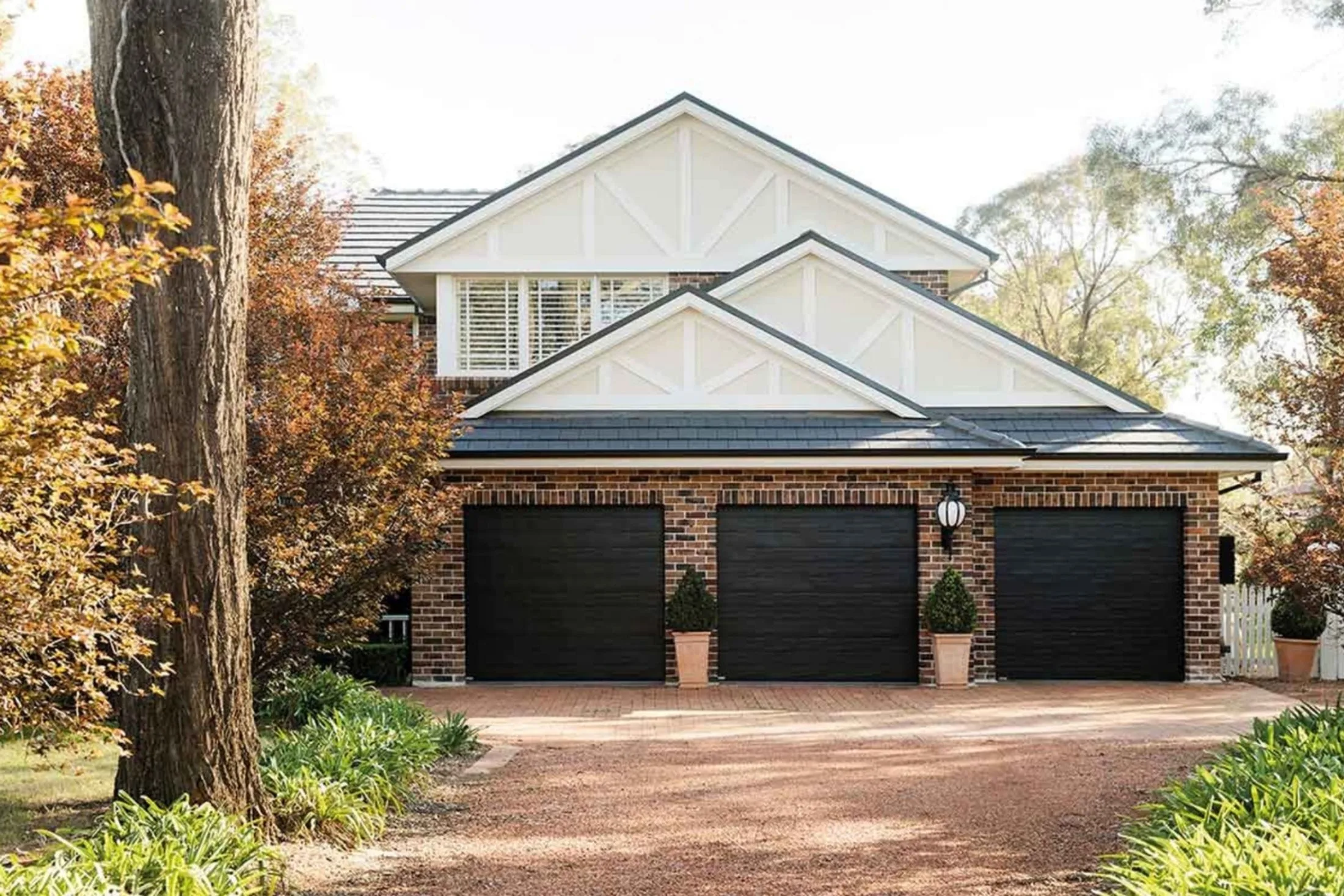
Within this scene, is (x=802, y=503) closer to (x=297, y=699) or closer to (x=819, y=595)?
(x=819, y=595)

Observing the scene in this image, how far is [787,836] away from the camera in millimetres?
7863

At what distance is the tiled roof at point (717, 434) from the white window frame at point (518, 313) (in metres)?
2.68

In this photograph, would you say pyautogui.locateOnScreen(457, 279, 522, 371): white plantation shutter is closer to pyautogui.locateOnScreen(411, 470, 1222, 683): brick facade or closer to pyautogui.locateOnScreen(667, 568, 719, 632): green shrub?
pyautogui.locateOnScreen(411, 470, 1222, 683): brick facade

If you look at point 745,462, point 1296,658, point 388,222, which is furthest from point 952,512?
point 388,222

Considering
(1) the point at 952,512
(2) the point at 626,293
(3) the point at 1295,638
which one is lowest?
(3) the point at 1295,638

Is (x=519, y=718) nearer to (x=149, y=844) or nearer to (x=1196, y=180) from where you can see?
(x=149, y=844)

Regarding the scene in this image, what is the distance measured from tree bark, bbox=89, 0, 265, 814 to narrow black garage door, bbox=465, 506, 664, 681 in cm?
892

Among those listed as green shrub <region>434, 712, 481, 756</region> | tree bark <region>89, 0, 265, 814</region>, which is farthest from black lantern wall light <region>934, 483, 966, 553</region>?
tree bark <region>89, 0, 265, 814</region>

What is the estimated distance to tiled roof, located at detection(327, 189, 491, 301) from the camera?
20828 mm

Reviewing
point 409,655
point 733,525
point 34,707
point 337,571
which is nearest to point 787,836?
point 34,707

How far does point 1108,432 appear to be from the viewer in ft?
53.9

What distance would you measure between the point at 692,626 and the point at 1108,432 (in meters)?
5.68

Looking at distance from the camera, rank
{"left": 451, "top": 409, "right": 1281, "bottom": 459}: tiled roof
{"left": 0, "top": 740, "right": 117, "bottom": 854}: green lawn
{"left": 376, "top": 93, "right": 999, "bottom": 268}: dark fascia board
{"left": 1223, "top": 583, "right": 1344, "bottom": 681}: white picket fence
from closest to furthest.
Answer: {"left": 0, "top": 740, "right": 117, "bottom": 854}: green lawn < {"left": 451, "top": 409, "right": 1281, "bottom": 459}: tiled roof < {"left": 1223, "top": 583, "right": 1344, "bottom": 681}: white picket fence < {"left": 376, "top": 93, "right": 999, "bottom": 268}: dark fascia board

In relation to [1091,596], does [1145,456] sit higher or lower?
higher
